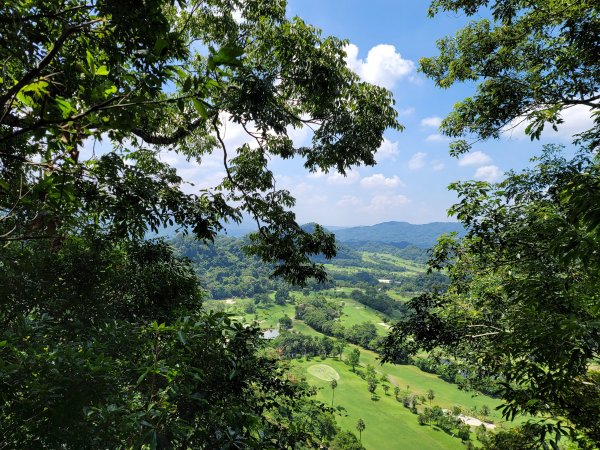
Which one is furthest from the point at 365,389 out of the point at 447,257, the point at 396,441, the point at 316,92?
the point at 316,92

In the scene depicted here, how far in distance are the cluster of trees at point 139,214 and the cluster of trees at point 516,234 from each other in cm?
338

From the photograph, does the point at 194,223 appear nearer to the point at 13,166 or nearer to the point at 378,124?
the point at 13,166

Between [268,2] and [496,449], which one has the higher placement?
[268,2]

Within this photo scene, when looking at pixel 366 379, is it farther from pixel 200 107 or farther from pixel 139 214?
pixel 200 107

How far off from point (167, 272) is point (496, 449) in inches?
542

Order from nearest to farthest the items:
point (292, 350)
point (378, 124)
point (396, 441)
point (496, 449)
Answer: point (378, 124)
point (496, 449)
point (396, 441)
point (292, 350)

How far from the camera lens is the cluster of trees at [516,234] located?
4.93 m

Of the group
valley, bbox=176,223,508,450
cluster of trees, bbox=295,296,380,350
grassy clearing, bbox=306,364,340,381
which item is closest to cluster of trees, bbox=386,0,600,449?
valley, bbox=176,223,508,450

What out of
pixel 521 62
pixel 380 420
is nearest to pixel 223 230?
pixel 521 62

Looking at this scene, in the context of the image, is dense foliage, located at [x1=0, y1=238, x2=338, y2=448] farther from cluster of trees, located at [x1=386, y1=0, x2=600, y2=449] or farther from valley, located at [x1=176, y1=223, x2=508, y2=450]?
valley, located at [x1=176, y1=223, x2=508, y2=450]

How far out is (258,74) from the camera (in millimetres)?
5785

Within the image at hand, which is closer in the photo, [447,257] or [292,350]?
[447,257]

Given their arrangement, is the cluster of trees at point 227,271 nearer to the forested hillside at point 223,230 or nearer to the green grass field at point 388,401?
the green grass field at point 388,401

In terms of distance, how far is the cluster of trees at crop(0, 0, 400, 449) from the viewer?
223cm
